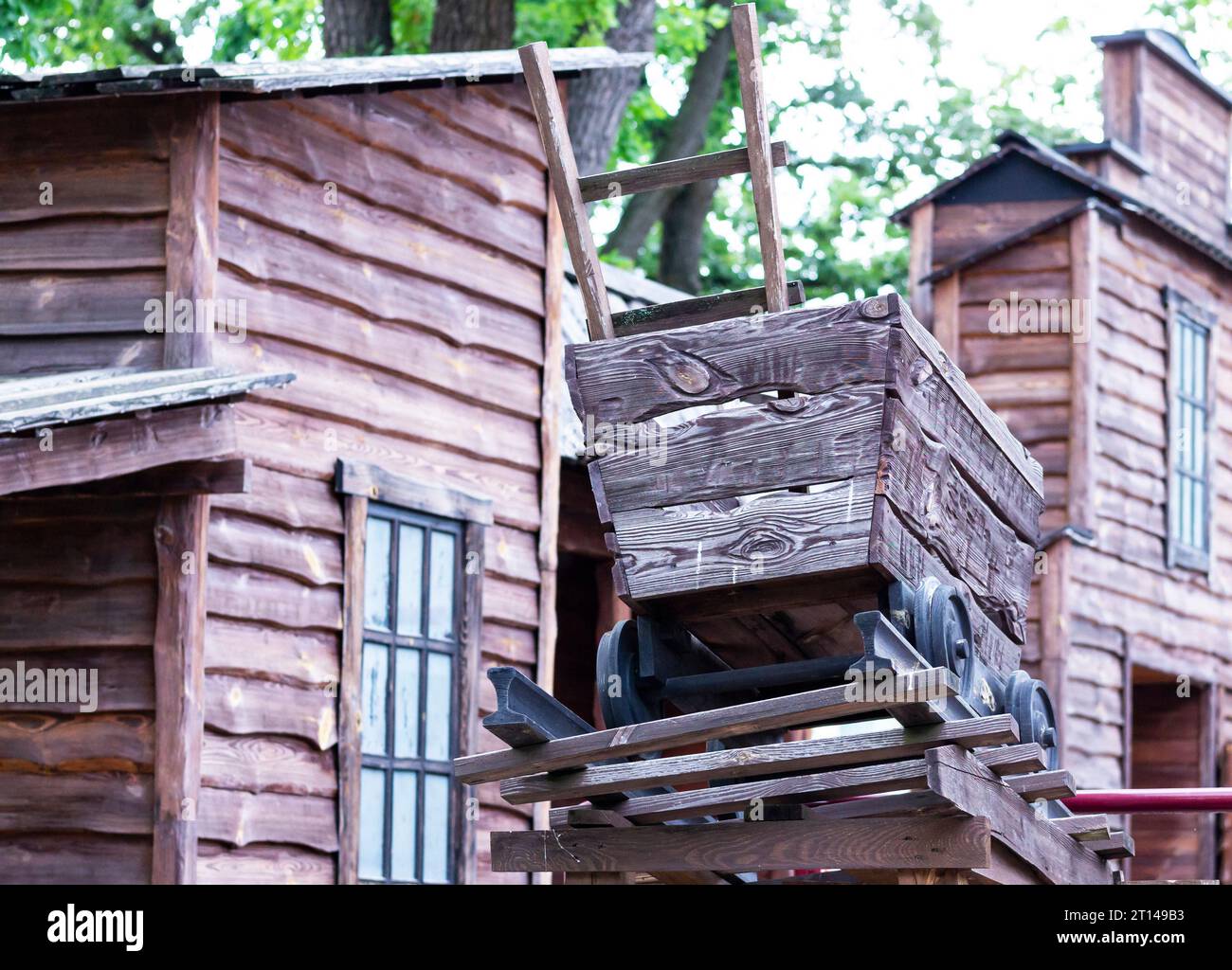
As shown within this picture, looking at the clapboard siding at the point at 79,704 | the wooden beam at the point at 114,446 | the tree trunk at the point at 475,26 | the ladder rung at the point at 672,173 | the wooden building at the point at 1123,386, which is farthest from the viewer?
the tree trunk at the point at 475,26

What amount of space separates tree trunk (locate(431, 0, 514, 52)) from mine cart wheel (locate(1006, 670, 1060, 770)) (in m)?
10.0

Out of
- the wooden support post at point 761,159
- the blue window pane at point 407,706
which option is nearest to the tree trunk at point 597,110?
the blue window pane at point 407,706

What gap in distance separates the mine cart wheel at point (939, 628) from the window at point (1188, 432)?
362 inches

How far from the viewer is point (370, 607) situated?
8.49 metres

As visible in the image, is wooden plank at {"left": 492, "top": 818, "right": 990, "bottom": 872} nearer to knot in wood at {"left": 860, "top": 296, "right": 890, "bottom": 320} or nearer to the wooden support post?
knot in wood at {"left": 860, "top": 296, "right": 890, "bottom": 320}

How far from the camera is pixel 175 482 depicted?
7207 mm

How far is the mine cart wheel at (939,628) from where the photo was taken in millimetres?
5148

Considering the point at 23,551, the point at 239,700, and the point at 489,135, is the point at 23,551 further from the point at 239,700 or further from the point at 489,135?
the point at 489,135

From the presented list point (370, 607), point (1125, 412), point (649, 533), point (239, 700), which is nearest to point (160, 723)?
A: point (239, 700)

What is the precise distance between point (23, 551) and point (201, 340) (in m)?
1.14

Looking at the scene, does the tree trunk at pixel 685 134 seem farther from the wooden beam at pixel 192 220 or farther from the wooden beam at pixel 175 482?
the wooden beam at pixel 175 482

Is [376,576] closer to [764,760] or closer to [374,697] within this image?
[374,697]

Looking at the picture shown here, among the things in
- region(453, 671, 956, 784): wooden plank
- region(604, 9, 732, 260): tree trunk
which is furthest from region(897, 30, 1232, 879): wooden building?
region(453, 671, 956, 784): wooden plank

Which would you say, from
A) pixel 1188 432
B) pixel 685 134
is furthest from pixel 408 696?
pixel 685 134
